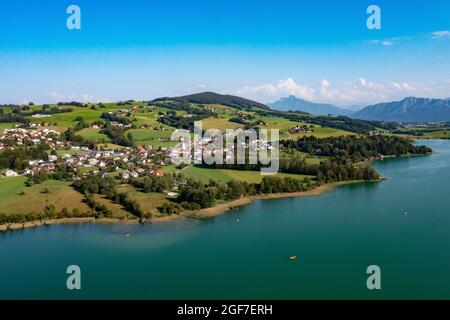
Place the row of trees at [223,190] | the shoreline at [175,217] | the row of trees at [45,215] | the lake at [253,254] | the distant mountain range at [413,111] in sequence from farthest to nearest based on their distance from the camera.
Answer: the distant mountain range at [413,111], the row of trees at [223,190], the row of trees at [45,215], the shoreline at [175,217], the lake at [253,254]

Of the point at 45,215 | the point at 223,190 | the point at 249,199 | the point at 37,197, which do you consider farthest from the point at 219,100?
the point at 45,215

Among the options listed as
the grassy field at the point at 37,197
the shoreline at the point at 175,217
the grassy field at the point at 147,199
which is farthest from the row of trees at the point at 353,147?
the grassy field at the point at 37,197

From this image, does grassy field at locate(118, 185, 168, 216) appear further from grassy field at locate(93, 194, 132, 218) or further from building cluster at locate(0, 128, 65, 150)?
building cluster at locate(0, 128, 65, 150)

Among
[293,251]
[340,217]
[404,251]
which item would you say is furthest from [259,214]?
[404,251]

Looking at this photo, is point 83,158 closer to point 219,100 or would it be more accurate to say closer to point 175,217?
point 175,217

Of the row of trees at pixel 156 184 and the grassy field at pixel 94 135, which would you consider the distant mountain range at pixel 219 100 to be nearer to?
the grassy field at pixel 94 135

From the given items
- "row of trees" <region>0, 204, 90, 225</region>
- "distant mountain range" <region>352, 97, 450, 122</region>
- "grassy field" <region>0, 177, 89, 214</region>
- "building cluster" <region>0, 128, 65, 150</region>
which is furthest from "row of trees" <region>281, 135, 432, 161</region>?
"distant mountain range" <region>352, 97, 450, 122</region>

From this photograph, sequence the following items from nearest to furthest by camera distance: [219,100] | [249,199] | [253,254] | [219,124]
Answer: [253,254], [249,199], [219,124], [219,100]
